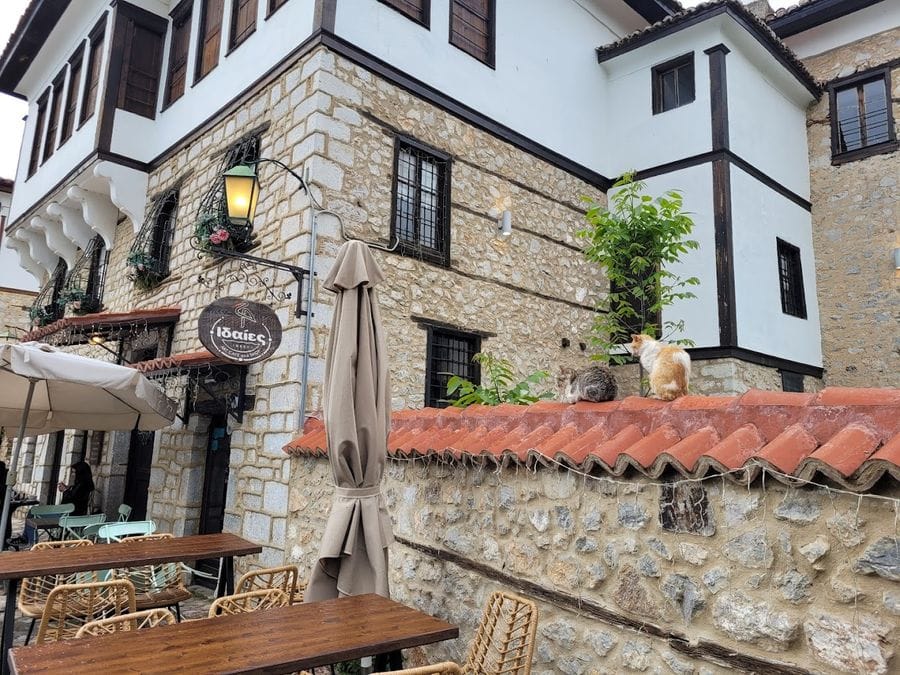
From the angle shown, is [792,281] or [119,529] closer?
[119,529]

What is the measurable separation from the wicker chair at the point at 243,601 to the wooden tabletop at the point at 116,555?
0.77 metres

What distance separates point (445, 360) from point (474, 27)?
15.4 feet

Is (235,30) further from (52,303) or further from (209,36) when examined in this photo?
(52,303)

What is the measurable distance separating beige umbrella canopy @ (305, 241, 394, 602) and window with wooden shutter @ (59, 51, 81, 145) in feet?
33.7

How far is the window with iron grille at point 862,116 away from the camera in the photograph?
10.1m

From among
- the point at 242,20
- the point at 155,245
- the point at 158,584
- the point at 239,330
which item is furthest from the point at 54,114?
the point at 158,584

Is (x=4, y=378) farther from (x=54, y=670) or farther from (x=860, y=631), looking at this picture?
(x=860, y=631)

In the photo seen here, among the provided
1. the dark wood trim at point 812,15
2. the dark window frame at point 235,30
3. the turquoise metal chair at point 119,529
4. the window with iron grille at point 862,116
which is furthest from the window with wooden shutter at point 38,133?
the window with iron grille at point 862,116

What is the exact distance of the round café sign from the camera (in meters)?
5.29

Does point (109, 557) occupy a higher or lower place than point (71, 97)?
lower

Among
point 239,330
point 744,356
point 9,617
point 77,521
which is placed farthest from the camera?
point 744,356

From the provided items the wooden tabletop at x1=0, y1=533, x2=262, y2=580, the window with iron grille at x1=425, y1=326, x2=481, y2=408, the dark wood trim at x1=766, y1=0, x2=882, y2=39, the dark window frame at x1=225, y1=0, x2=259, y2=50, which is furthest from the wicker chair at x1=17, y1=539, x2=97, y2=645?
the dark wood trim at x1=766, y1=0, x2=882, y2=39

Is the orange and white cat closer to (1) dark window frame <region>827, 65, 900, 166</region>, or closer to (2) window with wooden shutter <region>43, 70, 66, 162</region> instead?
(1) dark window frame <region>827, 65, 900, 166</region>

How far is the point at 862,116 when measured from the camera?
34.1 feet
